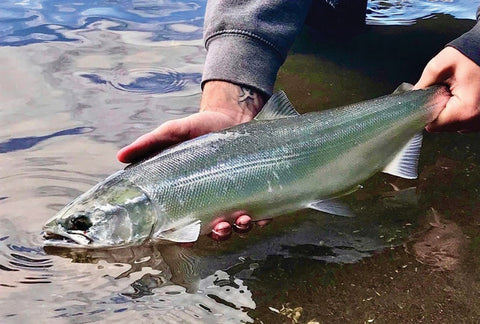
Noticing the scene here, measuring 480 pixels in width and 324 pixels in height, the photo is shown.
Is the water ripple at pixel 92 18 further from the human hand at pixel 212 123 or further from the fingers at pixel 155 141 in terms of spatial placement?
the fingers at pixel 155 141

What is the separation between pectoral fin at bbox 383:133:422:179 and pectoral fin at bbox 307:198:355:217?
1.51ft

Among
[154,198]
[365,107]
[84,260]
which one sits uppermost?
[365,107]

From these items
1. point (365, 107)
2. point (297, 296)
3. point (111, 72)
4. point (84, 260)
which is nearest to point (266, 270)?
point (297, 296)

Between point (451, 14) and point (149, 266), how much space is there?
436 cm

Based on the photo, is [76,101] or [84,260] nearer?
[84,260]

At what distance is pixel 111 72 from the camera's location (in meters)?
4.91

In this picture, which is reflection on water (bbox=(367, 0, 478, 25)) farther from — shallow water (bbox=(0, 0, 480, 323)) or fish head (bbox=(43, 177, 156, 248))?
fish head (bbox=(43, 177, 156, 248))

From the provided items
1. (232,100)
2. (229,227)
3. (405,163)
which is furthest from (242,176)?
(405,163)

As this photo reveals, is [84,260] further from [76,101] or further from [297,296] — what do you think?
[76,101]

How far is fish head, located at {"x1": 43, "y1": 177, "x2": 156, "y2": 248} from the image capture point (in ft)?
8.87

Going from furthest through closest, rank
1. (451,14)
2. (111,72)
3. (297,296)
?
→ (451,14) < (111,72) < (297,296)

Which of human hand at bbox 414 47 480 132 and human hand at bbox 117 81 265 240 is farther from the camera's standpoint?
human hand at bbox 414 47 480 132

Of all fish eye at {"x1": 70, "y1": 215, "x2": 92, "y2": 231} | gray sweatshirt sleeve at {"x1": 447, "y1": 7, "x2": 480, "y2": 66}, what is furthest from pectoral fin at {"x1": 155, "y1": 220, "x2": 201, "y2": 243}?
gray sweatshirt sleeve at {"x1": 447, "y1": 7, "x2": 480, "y2": 66}

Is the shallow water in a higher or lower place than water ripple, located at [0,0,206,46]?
lower
